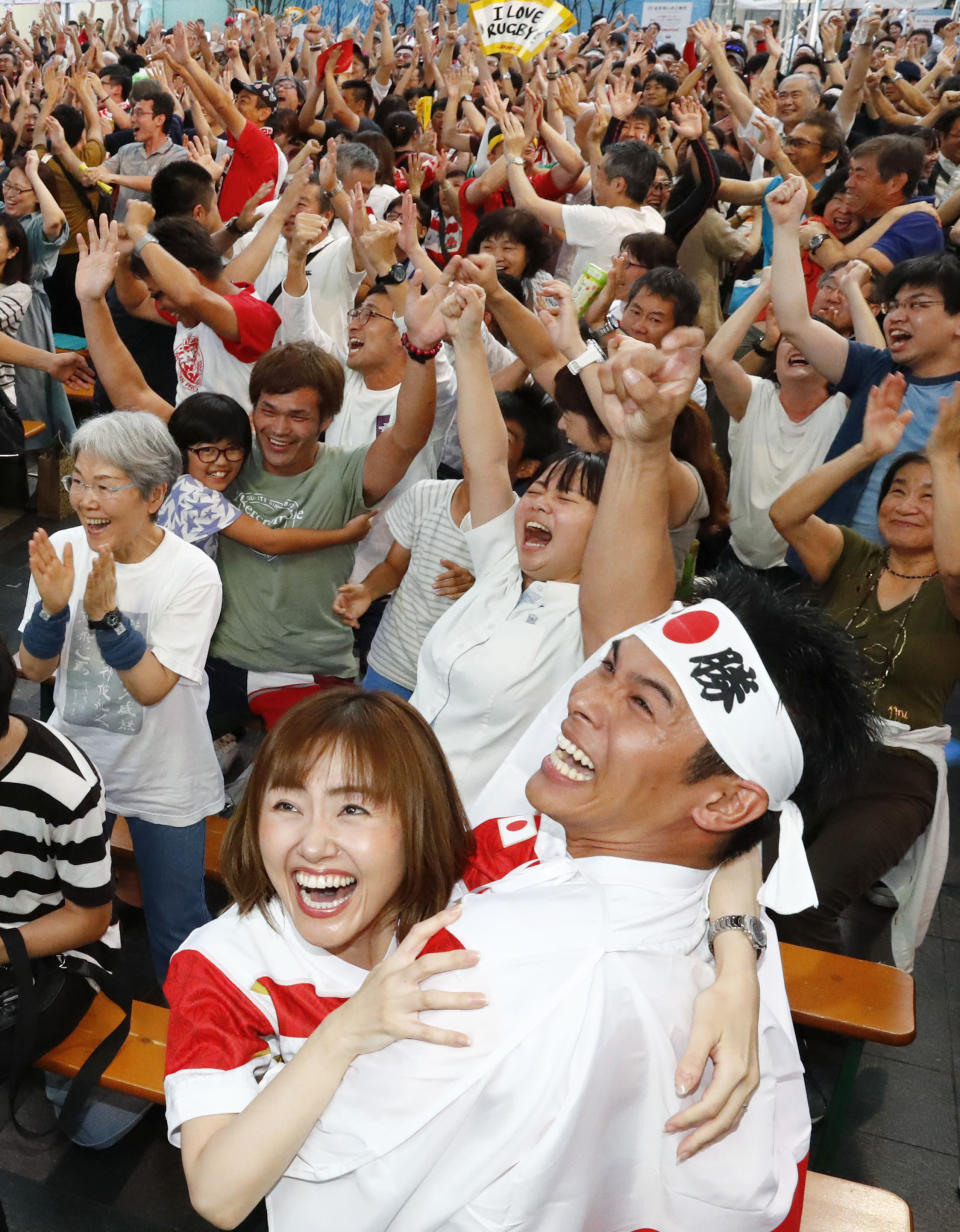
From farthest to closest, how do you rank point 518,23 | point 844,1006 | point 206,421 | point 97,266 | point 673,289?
point 518,23
point 673,289
point 97,266
point 206,421
point 844,1006

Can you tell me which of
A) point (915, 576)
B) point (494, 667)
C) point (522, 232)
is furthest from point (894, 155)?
point (494, 667)

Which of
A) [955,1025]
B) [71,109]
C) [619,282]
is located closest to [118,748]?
[955,1025]

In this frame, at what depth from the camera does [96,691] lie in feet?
8.45

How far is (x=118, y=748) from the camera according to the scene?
262 centimetres

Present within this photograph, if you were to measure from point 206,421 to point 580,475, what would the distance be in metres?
1.25

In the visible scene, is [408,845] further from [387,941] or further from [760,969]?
[760,969]

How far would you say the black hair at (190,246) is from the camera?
4035mm

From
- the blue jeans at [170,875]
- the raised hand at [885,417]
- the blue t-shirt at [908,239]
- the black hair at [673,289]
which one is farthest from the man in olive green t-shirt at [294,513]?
the blue t-shirt at [908,239]

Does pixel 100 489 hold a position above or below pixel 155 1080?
above

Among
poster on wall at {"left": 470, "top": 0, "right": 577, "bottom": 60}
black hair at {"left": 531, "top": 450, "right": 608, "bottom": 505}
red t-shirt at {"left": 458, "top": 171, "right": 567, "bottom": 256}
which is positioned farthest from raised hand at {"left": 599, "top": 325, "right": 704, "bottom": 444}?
poster on wall at {"left": 470, "top": 0, "right": 577, "bottom": 60}

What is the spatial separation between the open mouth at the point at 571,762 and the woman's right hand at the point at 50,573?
1267 millimetres

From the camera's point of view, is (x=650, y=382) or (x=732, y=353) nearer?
(x=650, y=382)

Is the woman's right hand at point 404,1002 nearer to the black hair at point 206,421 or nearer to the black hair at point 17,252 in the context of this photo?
the black hair at point 206,421

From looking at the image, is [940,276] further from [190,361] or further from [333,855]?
[333,855]
